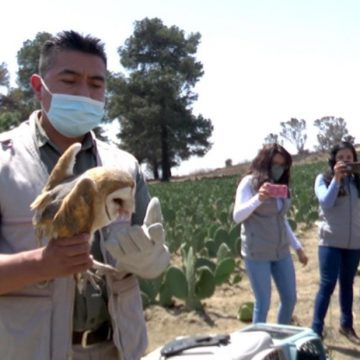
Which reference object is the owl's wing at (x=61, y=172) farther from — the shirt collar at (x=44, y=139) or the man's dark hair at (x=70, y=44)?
the man's dark hair at (x=70, y=44)

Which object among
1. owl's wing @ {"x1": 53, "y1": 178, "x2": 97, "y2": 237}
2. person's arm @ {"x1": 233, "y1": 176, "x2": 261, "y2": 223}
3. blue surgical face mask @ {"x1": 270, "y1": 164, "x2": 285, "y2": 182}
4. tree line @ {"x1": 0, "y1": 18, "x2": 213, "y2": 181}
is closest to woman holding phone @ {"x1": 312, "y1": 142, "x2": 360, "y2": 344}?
blue surgical face mask @ {"x1": 270, "y1": 164, "x2": 285, "y2": 182}

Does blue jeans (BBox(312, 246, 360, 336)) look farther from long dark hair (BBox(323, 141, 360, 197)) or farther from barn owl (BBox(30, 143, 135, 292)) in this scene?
barn owl (BBox(30, 143, 135, 292))

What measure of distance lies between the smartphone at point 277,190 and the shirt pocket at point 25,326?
3.17 meters

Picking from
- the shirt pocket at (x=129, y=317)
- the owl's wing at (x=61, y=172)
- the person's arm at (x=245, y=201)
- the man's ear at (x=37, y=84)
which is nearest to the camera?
the owl's wing at (x=61, y=172)

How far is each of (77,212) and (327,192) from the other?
4.32 m

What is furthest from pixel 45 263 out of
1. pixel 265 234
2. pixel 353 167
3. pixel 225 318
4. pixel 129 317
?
pixel 225 318

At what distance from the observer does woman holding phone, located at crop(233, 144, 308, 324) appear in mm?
5352

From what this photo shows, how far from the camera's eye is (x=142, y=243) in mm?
2027

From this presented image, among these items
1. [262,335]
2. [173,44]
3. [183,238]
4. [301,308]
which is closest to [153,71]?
[173,44]

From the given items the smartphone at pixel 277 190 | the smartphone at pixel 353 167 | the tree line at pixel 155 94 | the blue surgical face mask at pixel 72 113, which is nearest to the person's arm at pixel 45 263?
the blue surgical face mask at pixel 72 113

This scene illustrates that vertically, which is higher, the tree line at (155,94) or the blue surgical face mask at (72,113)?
the tree line at (155,94)

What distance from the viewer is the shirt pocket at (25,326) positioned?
85.1 inches

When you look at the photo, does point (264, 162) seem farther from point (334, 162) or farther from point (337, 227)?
point (337, 227)

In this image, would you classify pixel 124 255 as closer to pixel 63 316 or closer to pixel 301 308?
pixel 63 316
